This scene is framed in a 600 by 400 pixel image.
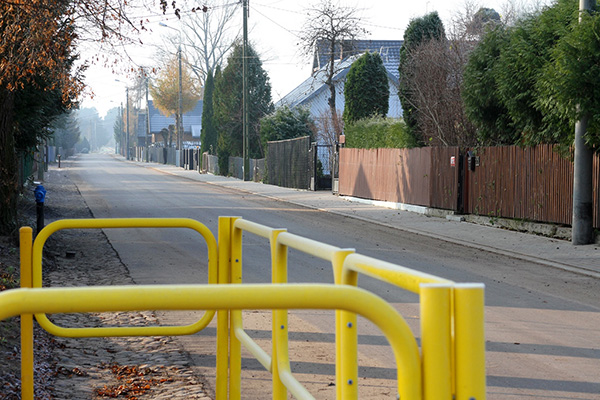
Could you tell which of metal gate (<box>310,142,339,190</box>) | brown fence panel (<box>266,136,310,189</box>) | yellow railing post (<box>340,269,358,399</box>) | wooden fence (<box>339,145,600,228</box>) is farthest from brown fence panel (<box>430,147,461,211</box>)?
yellow railing post (<box>340,269,358,399</box>)

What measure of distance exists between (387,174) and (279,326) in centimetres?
2248

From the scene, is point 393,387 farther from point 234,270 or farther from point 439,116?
point 439,116

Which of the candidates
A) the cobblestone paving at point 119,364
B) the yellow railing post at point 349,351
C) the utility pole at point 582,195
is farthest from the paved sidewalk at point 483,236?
the yellow railing post at point 349,351

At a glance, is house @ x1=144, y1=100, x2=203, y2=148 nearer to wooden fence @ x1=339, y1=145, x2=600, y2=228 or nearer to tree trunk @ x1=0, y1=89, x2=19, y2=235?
wooden fence @ x1=339, y1=145, x2=600, y2=228

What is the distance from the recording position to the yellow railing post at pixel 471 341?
223cm

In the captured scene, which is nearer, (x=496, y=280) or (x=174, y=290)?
(x=174, y=290)

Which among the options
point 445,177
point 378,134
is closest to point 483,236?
point 445,177

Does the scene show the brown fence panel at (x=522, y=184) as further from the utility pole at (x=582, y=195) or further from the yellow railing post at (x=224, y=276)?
the yellow railing post at (x=224, y=276)

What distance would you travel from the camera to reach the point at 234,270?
204 inches

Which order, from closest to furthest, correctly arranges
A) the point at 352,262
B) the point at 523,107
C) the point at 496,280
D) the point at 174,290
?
the point at 174,290 → the point at 352,262 → the point at 496,280 → the point at 523,107

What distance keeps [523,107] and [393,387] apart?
41.1ft

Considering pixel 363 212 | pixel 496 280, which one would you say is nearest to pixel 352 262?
pixel 496 280

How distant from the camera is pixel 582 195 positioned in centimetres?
1521

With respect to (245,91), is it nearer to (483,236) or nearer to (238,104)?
(238,104)
